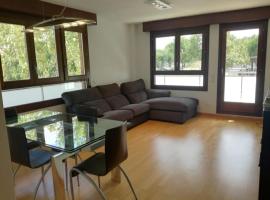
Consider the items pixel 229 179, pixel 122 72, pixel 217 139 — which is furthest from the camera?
pixel 122 72

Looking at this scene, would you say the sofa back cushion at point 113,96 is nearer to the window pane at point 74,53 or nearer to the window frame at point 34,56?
the window frame at point 34,56

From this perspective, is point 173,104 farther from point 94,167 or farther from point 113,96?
point 94,167

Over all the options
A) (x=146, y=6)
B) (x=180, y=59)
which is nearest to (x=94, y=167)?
(x=146, y=6)

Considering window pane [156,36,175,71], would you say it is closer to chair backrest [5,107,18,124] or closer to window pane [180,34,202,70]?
window pane [180,34,202,70]

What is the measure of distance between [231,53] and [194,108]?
4.99ft

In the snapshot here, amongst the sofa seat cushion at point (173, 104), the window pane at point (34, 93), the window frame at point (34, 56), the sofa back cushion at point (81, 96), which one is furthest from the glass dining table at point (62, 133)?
the sofa seat cushion at point (173, 104)

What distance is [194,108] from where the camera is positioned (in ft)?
17.1

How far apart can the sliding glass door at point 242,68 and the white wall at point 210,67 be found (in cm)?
11

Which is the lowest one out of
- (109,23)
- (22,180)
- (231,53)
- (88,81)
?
(22,180)

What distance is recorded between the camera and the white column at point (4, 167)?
65cm

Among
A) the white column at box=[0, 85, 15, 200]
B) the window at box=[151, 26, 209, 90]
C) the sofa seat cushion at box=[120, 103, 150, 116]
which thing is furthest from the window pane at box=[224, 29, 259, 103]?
the white column at box=[0, 85, 15, 200]

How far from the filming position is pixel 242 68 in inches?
195

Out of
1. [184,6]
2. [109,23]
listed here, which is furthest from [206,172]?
[109,23]

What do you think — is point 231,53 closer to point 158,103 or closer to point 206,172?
point 158,103
